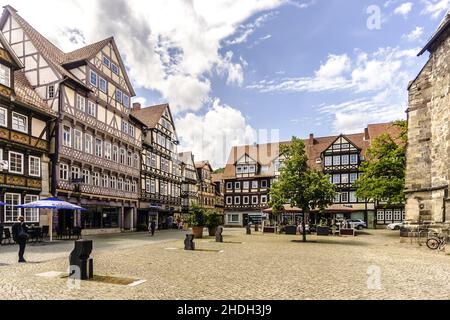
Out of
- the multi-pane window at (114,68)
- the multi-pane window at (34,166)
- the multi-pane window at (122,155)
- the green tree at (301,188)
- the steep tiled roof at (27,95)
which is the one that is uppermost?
the multi-pane window at (114,68)

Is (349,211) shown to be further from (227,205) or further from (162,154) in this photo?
(162,154)

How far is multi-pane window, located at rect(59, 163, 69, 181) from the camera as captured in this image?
1034 inches

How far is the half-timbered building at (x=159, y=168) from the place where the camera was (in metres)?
40.9

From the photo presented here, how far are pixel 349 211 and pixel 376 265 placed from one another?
3873 cm

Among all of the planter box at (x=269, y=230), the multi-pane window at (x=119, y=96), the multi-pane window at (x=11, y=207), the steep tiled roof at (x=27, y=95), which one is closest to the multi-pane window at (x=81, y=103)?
the steep tiled roof at (x=27, y=95)

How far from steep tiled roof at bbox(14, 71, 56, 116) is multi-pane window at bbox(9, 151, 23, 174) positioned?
3.48 meters

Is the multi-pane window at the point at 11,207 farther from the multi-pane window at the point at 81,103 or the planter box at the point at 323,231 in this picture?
the planter box at the point at 323,231

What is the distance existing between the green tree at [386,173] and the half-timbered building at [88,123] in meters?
23.4

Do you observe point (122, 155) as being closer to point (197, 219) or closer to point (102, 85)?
point (102, 85)

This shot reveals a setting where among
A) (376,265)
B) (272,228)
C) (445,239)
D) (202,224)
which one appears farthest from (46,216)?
(445,239)

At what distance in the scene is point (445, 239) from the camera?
A: 17453mm

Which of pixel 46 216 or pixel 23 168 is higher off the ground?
pixel 23 168

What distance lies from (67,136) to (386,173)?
87.8 ft

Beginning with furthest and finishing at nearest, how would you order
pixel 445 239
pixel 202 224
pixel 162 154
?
pixel 162 154 < pixel 202 224 < pixel 445 239
